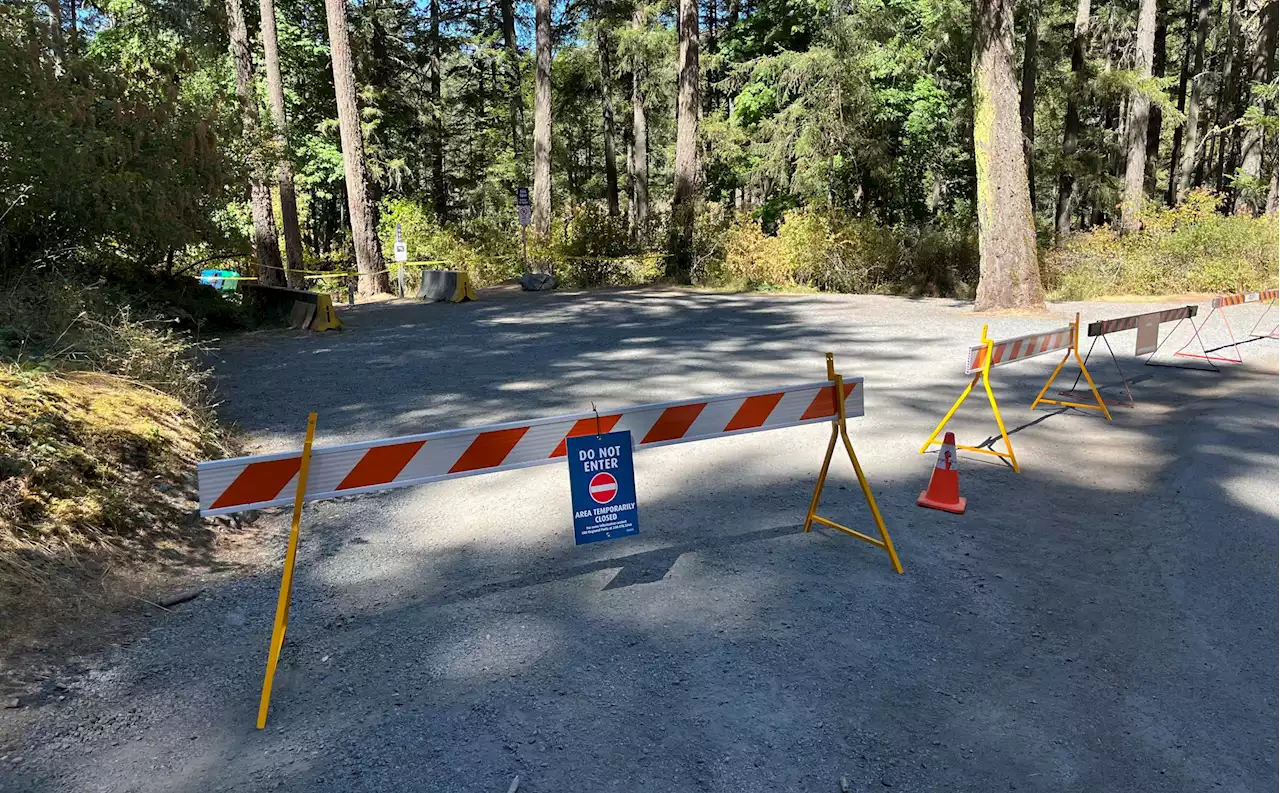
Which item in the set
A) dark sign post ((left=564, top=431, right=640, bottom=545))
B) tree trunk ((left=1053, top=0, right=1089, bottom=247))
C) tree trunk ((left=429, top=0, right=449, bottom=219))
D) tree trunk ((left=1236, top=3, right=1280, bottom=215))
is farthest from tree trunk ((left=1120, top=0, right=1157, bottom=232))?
dark sign post ((left=564, top=431, right=640, bottom=545))

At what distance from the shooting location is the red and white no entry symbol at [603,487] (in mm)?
4395

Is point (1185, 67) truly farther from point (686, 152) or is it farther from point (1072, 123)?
point (686, 152)

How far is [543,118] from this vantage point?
28.3 metres

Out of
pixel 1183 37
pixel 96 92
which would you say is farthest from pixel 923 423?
pixel 1183 37

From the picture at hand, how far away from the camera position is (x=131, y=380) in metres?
6.73

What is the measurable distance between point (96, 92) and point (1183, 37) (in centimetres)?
5187

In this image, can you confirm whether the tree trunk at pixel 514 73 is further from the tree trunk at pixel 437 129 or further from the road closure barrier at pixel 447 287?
the road closure barrier at pixel 447 287

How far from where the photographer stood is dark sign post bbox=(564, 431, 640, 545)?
4348 mm

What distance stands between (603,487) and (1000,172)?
1465cm

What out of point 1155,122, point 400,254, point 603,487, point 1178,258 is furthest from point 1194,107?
point 603,487

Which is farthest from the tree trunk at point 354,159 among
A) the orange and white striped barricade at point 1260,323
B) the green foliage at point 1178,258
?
the orange and white striped barricade at point 1260,323

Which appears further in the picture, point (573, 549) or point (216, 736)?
point (573, 549)

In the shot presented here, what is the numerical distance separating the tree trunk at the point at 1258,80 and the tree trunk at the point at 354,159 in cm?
2750

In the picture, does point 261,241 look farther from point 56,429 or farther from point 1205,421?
point 1205,421
